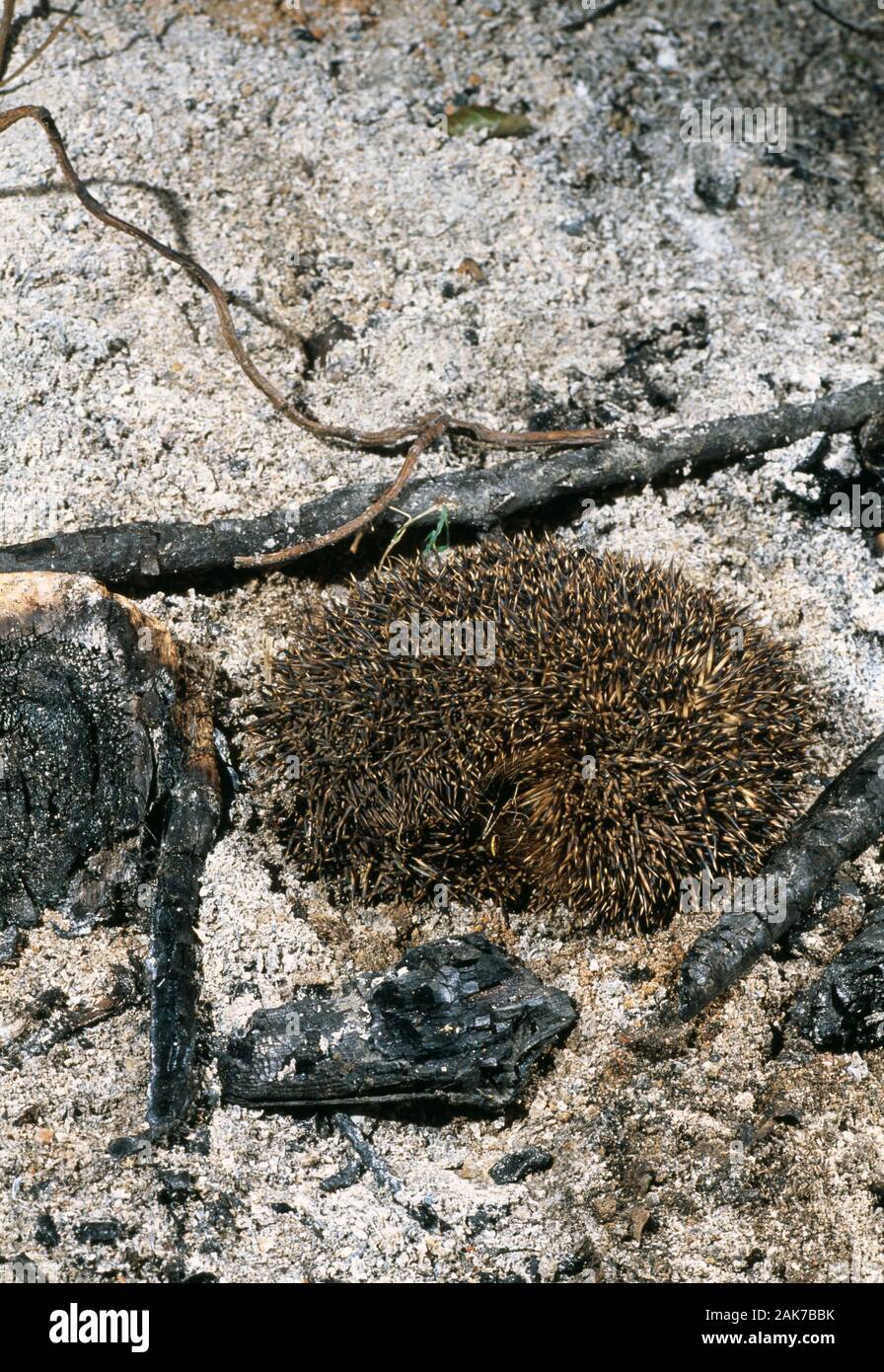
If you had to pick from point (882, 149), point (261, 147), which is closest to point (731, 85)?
point (882, 149)

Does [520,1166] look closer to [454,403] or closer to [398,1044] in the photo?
[398,1044]

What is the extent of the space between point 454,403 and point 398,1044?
113 inches

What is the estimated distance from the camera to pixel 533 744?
3963mm

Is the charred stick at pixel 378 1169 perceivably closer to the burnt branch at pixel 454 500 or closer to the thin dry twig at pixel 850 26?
the burnt branch at pixel 454 500

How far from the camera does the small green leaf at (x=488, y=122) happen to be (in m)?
6.10

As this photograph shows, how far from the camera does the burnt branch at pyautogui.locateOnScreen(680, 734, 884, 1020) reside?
3.84 metres

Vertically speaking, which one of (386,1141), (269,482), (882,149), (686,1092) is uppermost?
(882,149)

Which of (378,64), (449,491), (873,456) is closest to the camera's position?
(449,491)

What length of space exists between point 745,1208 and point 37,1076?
2100 mm

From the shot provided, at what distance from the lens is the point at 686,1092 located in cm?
365

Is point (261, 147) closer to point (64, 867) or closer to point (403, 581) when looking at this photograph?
point (403, 581)

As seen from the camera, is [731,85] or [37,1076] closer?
[37,1076]

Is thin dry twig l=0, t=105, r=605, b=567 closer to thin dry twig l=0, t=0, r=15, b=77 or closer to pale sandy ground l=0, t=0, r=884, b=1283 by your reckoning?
pale sandy ground l=0, t=0, r=884, b=1283

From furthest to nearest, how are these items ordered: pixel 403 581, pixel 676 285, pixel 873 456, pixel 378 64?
pixel 378 64
pixel 676 285
pixel 873 456
pixel 403 581
